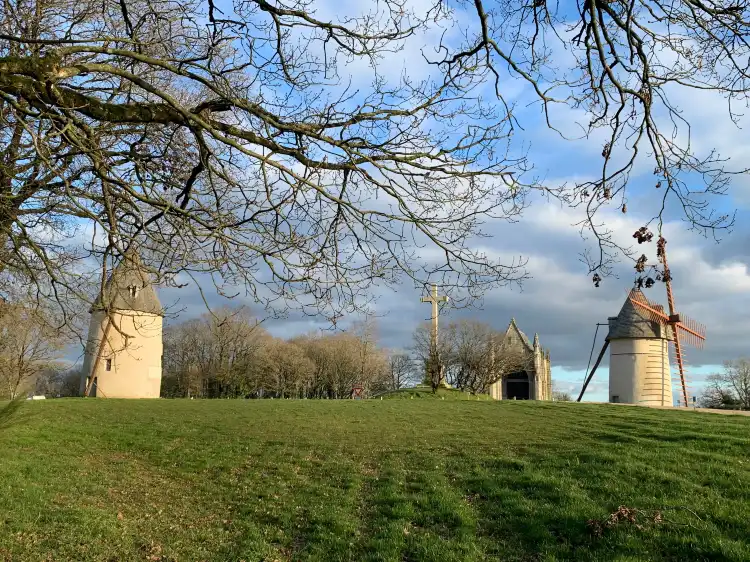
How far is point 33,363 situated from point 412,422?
92.0ft

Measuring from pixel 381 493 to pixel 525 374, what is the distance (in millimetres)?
45760

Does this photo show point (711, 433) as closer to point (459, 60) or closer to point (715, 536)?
point (715, 536)

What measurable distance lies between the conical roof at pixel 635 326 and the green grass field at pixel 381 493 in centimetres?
2515

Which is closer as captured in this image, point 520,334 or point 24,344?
point 24,344

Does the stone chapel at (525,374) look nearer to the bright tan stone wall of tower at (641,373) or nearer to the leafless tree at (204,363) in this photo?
the bright tan stone wall of tower at (641,373)

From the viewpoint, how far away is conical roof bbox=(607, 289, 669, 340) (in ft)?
131

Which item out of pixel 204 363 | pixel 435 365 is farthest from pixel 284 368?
pixel 435 365

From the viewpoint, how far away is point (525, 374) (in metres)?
53.1

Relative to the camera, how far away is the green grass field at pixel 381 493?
→ 6.99 meters

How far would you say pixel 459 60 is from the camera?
5.43 metres

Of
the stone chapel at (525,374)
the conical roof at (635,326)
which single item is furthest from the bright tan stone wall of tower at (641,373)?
A: the stone chapel at (525,374)

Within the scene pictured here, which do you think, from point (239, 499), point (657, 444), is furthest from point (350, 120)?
point (657, 444)

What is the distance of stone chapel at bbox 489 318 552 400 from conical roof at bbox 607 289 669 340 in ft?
27.1

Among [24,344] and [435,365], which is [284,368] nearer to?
[435,365]
